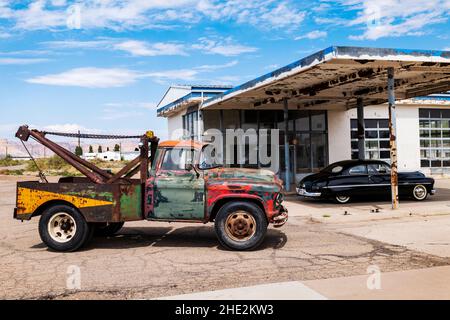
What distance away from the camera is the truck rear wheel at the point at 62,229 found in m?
7.64

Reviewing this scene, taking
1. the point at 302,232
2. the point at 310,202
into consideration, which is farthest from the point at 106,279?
the point at 310,202

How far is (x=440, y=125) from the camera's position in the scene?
2730 centimetres

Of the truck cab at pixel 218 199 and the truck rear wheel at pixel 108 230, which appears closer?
the truck cab at pixel 218 199

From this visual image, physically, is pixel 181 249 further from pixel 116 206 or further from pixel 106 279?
pixel 106 279

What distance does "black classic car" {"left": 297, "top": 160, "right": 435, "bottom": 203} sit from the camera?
14.5m

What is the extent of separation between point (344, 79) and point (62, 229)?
37.1 ft

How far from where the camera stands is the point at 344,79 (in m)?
15.3

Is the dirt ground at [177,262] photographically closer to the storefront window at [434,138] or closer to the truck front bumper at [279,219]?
the truck front bumper at [279,219]

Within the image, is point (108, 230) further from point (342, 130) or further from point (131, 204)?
point (342, 130)

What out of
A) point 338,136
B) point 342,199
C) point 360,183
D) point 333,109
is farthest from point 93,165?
point 338,136

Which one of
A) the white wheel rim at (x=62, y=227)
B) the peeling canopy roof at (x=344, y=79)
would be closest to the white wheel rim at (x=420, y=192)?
the peeling canopy roof at (x=344, y=79)

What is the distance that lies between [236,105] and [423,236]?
46.3ft
